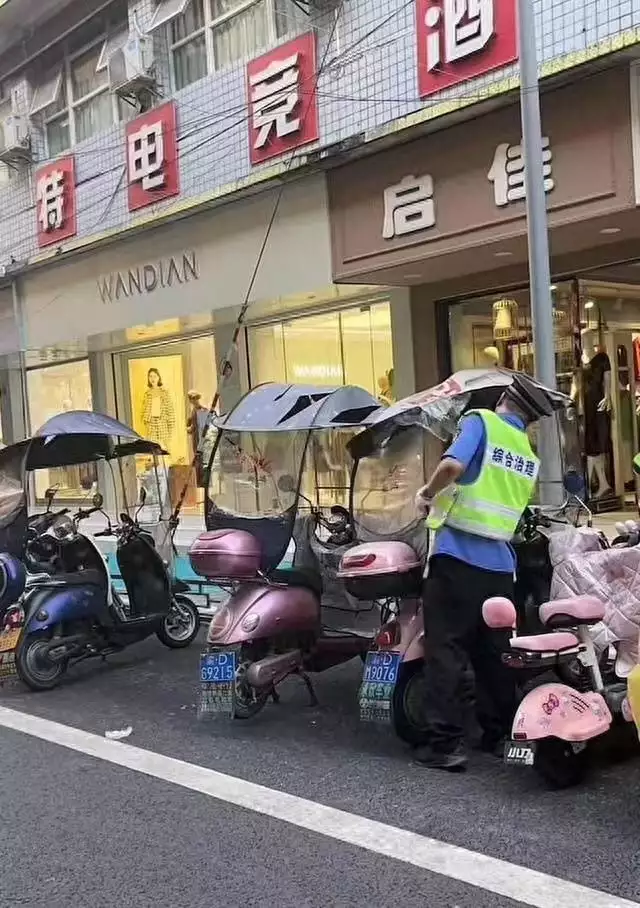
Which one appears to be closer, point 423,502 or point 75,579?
point 423,502

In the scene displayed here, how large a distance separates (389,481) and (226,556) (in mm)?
1144


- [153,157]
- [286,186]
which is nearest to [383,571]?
[286,186]

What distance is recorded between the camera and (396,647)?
5.04 m

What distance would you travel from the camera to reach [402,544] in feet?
17.2

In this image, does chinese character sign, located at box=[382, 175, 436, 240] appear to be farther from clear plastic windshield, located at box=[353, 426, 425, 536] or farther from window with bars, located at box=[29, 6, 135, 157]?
window with bars, located at box=[29, 6, 135, 157]

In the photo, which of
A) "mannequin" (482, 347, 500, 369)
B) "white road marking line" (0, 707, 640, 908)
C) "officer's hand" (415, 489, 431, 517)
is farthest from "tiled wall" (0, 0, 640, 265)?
"white road marking line" (0, 707, 640, 908)

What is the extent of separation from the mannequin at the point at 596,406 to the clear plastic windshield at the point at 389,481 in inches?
210

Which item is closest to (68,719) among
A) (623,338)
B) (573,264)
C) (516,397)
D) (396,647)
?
(396,647)

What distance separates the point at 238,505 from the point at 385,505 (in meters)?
0.93

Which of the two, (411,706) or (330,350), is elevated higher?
(330,350)

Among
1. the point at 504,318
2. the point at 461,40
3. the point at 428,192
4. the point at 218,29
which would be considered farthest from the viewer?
the point at 218,29

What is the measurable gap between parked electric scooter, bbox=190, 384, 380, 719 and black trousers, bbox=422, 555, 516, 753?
1017mm

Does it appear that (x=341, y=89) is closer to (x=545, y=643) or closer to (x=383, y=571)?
(x=383, y=571)

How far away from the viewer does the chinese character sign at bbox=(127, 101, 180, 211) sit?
12.2 metres
